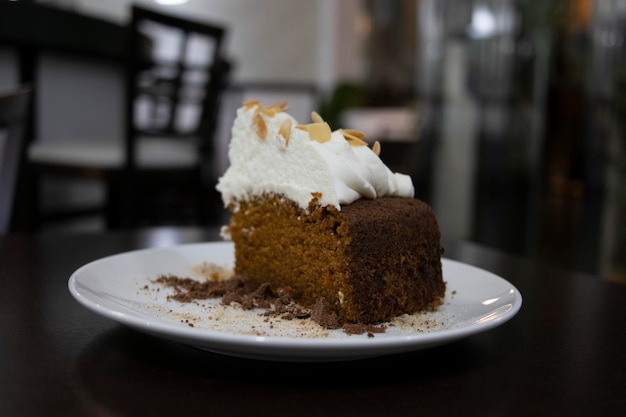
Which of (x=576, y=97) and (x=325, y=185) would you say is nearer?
(x=325, y=185)

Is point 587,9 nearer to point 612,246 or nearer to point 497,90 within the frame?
point 497,90

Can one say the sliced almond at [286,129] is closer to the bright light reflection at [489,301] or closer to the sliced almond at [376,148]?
the sliced almond at [376,148]

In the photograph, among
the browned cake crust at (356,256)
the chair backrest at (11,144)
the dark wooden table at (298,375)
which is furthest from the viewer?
the chair backrest at (11,144)

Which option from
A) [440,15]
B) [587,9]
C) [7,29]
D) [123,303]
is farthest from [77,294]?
[440,15]

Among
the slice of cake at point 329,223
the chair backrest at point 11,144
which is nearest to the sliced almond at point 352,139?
the slice of cake at point 329,223

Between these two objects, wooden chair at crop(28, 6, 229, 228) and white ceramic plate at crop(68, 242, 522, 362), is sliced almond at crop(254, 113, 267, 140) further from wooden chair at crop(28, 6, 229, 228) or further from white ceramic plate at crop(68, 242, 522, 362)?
wooden chair at crop(28, 6, 229, 228)

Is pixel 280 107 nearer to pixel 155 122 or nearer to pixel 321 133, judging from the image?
pixel 321 133
